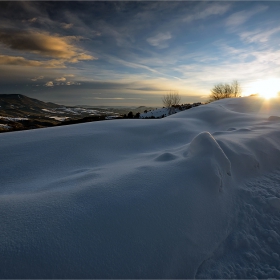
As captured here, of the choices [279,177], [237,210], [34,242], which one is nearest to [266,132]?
[279,177]

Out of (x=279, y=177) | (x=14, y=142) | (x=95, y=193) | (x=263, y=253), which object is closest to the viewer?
(x=263, y=253)

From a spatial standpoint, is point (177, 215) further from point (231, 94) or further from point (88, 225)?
point (231, 94)

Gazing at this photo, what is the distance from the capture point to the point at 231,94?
38656mm

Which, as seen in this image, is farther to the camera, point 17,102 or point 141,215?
point 17,102

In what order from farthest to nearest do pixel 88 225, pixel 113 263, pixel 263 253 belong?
pixel 263 253 → pixel 88 225 → pixel 113 263

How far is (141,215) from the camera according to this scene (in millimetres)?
1745

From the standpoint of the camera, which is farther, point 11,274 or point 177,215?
point 177,215

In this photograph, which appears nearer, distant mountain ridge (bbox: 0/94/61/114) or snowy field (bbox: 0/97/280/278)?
snowy field (bbox: 0/97/280/278)

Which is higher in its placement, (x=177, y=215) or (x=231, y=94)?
(x=231, y=94)

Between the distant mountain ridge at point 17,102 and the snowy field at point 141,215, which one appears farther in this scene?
the distant mountain ridge at point 17,102

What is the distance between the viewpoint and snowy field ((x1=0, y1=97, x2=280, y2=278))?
4.44 feet

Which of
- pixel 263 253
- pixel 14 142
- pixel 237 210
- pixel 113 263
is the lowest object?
pixel 263 253

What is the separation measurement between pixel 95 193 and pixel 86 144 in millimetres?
2000

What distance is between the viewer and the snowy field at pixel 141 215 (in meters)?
1.35
